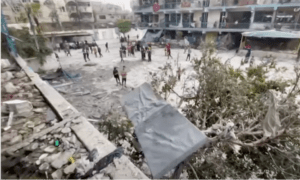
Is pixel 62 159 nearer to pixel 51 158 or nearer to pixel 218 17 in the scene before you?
pixel 51 158

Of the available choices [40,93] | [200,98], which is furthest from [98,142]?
[40,93]

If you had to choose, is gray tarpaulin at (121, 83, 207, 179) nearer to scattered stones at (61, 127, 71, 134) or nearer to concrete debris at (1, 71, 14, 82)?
scattered stones at (61, 127, 71, 134)

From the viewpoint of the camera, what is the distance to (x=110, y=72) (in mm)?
13648

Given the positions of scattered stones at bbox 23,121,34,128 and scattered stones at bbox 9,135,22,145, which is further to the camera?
scattered stones at bbox 23,121,34,128

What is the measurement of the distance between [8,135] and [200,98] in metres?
6.51

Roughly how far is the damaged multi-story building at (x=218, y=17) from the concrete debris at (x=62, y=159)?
21118 mm

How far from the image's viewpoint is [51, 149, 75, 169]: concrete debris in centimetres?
417

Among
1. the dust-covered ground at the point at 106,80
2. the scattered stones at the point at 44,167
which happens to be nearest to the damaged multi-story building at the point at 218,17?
the dust-covered ground at the point at 106,80

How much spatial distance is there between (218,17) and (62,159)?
77.1ft

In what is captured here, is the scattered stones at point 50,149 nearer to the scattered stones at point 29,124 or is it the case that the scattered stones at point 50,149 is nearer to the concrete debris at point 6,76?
the scattered stones at point 29,124

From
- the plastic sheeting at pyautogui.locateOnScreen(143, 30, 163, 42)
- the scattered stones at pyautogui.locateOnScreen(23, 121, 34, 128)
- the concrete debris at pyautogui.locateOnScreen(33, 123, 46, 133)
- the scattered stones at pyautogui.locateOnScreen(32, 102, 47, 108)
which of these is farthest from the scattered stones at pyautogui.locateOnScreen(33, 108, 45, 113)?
the plastic sheeting at pyautogui.locateOnScreen(143, 30, 163, 42)

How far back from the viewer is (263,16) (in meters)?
18.3

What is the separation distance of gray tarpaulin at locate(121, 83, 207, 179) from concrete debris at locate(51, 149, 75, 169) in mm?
2256

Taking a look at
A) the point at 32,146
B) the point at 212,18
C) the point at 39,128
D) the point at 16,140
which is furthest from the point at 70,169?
the point at 212,18
